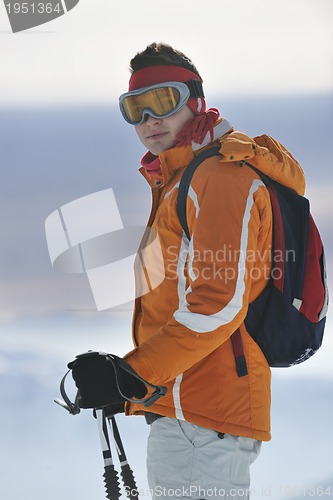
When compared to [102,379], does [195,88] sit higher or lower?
higher

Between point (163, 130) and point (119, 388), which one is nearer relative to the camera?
point (119, 388)

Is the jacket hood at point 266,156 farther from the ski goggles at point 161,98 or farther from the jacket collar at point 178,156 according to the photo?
the ski goggles at point 161,98

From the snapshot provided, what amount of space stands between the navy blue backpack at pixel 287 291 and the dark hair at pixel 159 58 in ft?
1.73

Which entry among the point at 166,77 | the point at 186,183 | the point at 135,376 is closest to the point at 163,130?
the point at 166,77

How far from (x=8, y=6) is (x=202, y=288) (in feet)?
17.0

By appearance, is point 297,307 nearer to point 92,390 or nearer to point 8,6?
point 92,390

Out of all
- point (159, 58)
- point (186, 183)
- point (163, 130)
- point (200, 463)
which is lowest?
point (200, 463)

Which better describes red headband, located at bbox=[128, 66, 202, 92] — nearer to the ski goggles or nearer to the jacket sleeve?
the ski goggles

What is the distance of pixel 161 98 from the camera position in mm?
2572

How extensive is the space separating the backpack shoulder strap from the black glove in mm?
473

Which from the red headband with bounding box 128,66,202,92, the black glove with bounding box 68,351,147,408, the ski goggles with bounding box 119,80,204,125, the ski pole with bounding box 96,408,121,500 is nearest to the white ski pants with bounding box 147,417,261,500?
the ski pole with bounding box 96,408,121,500

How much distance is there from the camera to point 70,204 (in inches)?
122

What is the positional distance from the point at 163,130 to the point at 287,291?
0.73 m

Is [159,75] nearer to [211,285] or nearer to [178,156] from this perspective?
[178,156]
